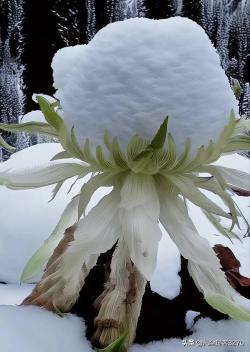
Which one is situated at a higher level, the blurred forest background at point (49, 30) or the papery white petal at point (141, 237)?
the blurred forest background at point (49, 30)

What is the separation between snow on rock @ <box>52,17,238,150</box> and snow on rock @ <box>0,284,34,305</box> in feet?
0.50

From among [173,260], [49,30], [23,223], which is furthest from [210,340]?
[49,30]

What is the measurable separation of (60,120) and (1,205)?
0.26 m

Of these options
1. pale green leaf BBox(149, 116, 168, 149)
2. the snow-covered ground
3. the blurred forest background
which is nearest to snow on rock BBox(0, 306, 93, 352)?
the snow-covered ground

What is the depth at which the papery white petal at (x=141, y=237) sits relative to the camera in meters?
0.22

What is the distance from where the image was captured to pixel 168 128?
23 centimetres

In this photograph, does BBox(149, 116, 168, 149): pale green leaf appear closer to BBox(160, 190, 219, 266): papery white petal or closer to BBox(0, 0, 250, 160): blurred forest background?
BBox(160, 190, 219, 266): papery white petal

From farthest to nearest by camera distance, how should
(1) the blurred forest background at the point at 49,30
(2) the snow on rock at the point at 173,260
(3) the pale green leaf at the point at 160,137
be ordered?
(1) the blurred forest background at the point at 49,30
(2) the snow on rock at the point at 173,260
(3) the pale green leaf at the point at 160,137

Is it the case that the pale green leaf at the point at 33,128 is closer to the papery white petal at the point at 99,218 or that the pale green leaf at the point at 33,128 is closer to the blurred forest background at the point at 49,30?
the papery white petal at the point at 99,218

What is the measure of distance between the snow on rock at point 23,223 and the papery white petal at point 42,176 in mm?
98

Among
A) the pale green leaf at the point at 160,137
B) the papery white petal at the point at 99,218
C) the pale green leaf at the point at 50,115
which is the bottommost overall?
the papery white petal at the point at 99,218

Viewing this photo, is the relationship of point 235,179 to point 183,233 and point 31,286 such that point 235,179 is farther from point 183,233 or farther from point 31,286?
point 31,286

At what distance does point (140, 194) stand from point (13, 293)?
0.17 meters

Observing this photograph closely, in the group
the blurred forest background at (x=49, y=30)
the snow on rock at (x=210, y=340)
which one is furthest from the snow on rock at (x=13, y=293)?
the blurred forest background at (x=49, y=30)
